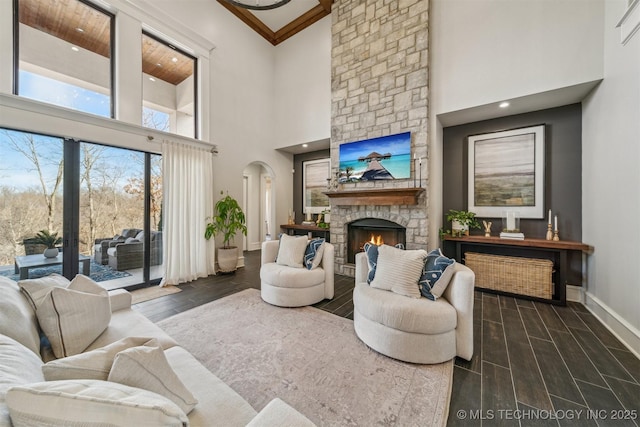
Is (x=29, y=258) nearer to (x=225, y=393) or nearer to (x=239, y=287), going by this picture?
(x=239, y=287)

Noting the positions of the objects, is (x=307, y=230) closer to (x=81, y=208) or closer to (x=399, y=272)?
(x=399, y=272)

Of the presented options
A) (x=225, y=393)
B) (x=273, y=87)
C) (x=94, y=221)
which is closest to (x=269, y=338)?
(x=225, y=393)

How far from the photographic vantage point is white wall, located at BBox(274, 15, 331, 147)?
5012mm

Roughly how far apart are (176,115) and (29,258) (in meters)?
2.87

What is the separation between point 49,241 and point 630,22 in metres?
6.77

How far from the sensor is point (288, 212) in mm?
6305

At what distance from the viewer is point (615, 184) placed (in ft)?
8.20

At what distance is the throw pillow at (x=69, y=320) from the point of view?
1306 mm

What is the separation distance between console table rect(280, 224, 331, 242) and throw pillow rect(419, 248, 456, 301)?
3036mm

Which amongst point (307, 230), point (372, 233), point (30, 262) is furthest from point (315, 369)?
point (307, 230)

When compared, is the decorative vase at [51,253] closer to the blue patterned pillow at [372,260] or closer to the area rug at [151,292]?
the area rug at [151,292]

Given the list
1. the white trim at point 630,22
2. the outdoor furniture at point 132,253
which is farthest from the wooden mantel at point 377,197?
the outdoor furniture at point 132,253

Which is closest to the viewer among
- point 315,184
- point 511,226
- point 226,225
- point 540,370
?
point 540,370

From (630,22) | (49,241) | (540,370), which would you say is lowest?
(540,370)
